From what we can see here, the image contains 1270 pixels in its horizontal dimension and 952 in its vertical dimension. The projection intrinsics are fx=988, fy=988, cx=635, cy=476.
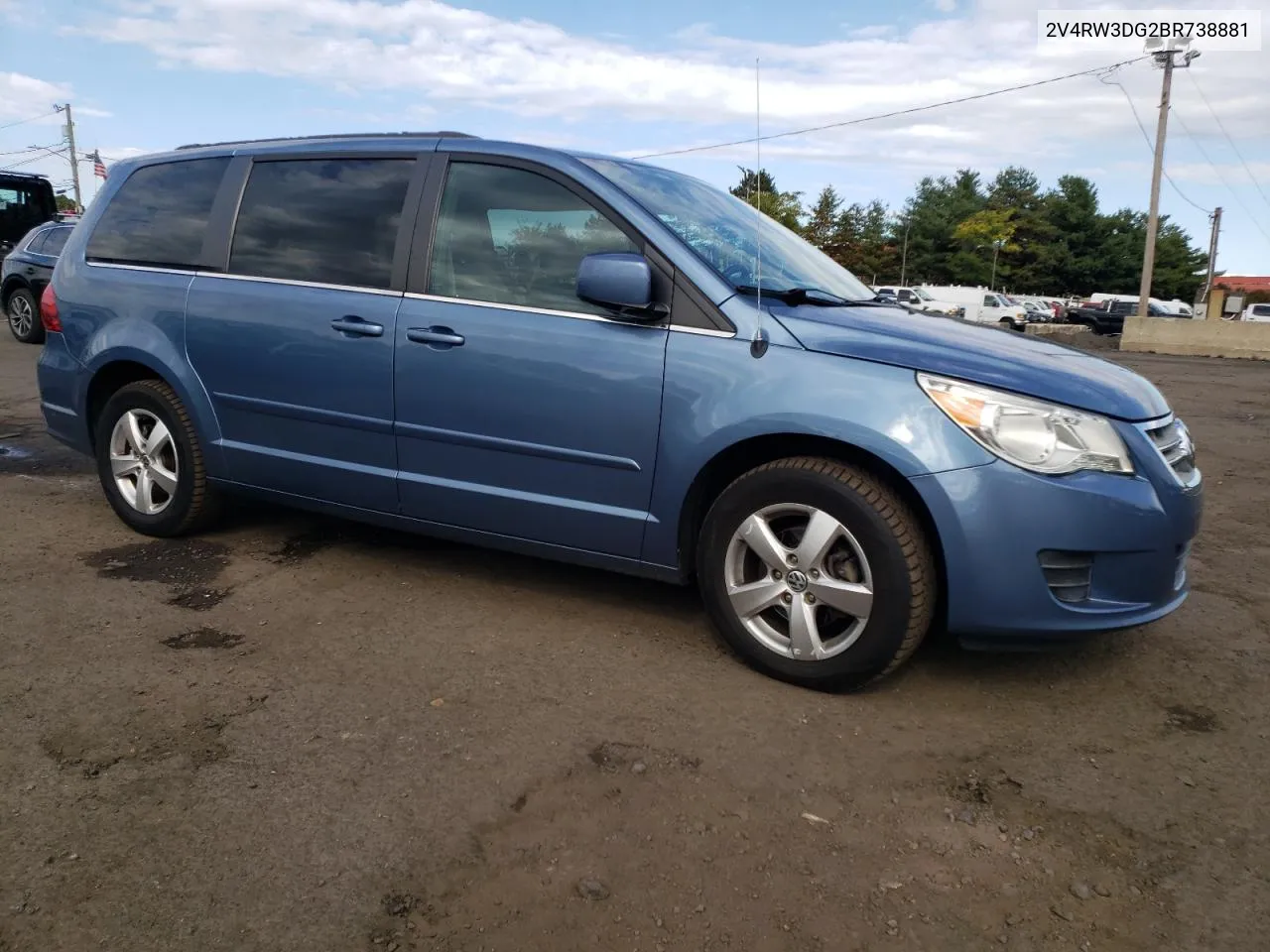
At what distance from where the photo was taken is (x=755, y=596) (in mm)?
3195

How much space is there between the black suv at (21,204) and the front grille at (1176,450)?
67.8ft

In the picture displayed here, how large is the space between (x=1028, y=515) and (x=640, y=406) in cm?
125

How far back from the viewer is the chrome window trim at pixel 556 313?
3.26 meters

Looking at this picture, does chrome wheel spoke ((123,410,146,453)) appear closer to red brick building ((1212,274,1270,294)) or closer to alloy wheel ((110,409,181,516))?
alloy wheel ((110,409,181,516))

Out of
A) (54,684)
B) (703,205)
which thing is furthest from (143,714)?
(703,205)

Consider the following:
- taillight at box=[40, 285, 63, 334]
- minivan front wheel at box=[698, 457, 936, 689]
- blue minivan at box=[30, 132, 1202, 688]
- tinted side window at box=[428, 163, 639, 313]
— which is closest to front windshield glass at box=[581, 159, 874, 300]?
blue minivan at box=[30, 132, 1202, 688]

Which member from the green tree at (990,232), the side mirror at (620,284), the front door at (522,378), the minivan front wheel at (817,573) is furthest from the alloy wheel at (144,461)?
the green tree at (990,232)

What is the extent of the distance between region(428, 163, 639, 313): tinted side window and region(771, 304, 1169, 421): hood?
0.75 metres

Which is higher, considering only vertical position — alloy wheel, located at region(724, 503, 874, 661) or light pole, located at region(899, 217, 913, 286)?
light pole, located at region(899, 217, 913, 286)

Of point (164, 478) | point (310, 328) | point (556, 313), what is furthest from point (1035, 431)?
point (164, 478)

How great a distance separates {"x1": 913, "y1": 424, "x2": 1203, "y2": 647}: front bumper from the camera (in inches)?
112

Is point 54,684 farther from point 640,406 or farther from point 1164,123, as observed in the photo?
point 1164,123

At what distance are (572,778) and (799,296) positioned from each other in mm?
1821

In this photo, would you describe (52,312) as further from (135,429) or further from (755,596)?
(755,596)
